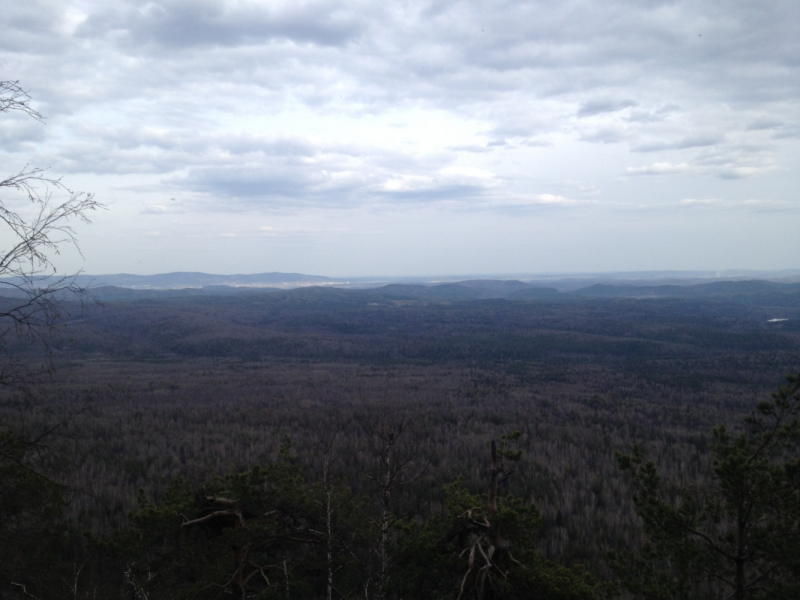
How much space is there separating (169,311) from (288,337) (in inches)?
977

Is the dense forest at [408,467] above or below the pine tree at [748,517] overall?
Answer: below

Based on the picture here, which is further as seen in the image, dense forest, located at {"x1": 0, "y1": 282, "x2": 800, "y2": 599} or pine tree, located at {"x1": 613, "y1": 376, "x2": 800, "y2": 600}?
dense forest, located at {"x1": 0, "y1": 282, "x2": 800, "y2": 599}

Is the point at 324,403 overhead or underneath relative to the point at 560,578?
underneath

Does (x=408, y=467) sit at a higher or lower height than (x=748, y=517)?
lower

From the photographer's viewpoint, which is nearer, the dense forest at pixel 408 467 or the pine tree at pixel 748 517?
the pine tree at pixel 748 517

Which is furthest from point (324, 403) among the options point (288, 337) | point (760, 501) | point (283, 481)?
point (288, 337)

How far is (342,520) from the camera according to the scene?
7074 mm

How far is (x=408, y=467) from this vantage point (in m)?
9.06

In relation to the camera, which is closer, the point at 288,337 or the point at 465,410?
the point at 465,410

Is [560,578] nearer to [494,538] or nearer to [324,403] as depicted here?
[494,538]

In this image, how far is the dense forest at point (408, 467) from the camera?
4.97m

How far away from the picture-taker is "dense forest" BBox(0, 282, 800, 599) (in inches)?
196

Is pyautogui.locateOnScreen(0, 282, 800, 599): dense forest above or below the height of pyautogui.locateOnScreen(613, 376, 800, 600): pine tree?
below

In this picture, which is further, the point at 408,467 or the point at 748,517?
the point at 408,467
